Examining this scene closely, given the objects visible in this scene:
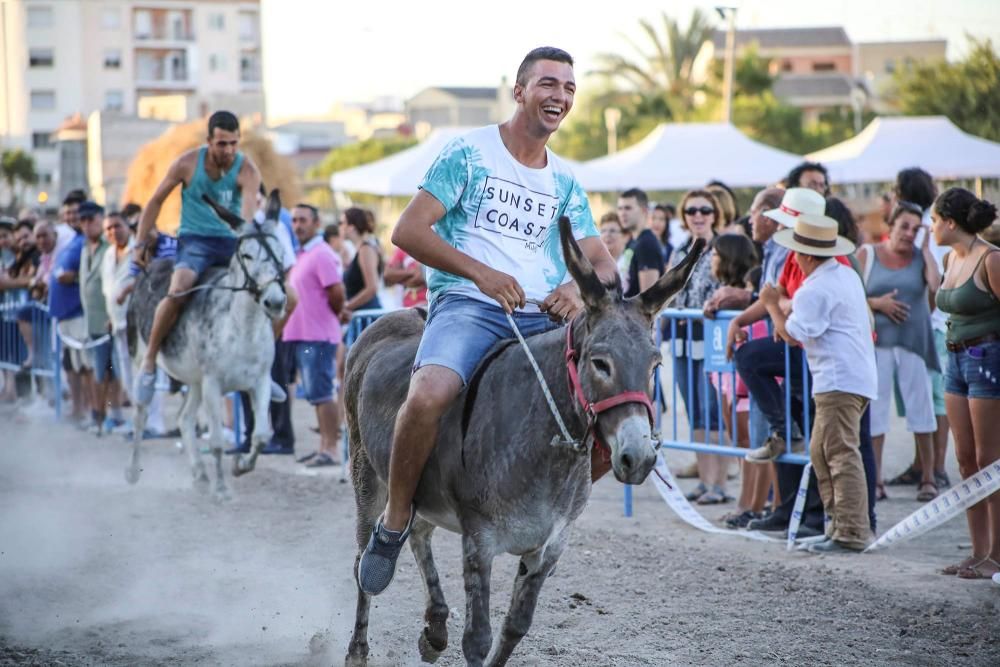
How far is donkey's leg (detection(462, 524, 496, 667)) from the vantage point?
190 inches

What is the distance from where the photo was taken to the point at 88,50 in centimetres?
10131

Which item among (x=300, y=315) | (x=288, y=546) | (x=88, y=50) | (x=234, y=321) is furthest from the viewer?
(x=88, y=50)

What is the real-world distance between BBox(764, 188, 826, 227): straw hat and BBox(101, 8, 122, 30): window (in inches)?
4125

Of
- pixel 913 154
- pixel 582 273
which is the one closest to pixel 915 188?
pixel 582 273

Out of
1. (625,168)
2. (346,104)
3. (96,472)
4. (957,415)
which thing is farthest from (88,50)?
(957,415)

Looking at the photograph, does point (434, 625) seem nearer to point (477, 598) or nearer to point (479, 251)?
point (477, 598)

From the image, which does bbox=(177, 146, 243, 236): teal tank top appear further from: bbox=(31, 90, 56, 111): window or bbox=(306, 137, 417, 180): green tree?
bbox=(31, 90, 56, 111): window

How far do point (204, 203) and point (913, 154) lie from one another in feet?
48.4

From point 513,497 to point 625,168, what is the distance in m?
20.1

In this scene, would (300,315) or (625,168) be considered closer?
(300,315)

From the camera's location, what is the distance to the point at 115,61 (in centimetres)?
10400

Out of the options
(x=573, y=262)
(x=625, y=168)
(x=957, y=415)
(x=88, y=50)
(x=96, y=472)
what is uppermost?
(x=88, y=50)

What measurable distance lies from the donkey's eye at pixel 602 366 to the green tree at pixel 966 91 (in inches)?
1667

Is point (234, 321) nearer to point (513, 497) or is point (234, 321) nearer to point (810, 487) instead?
point (810, 487)
